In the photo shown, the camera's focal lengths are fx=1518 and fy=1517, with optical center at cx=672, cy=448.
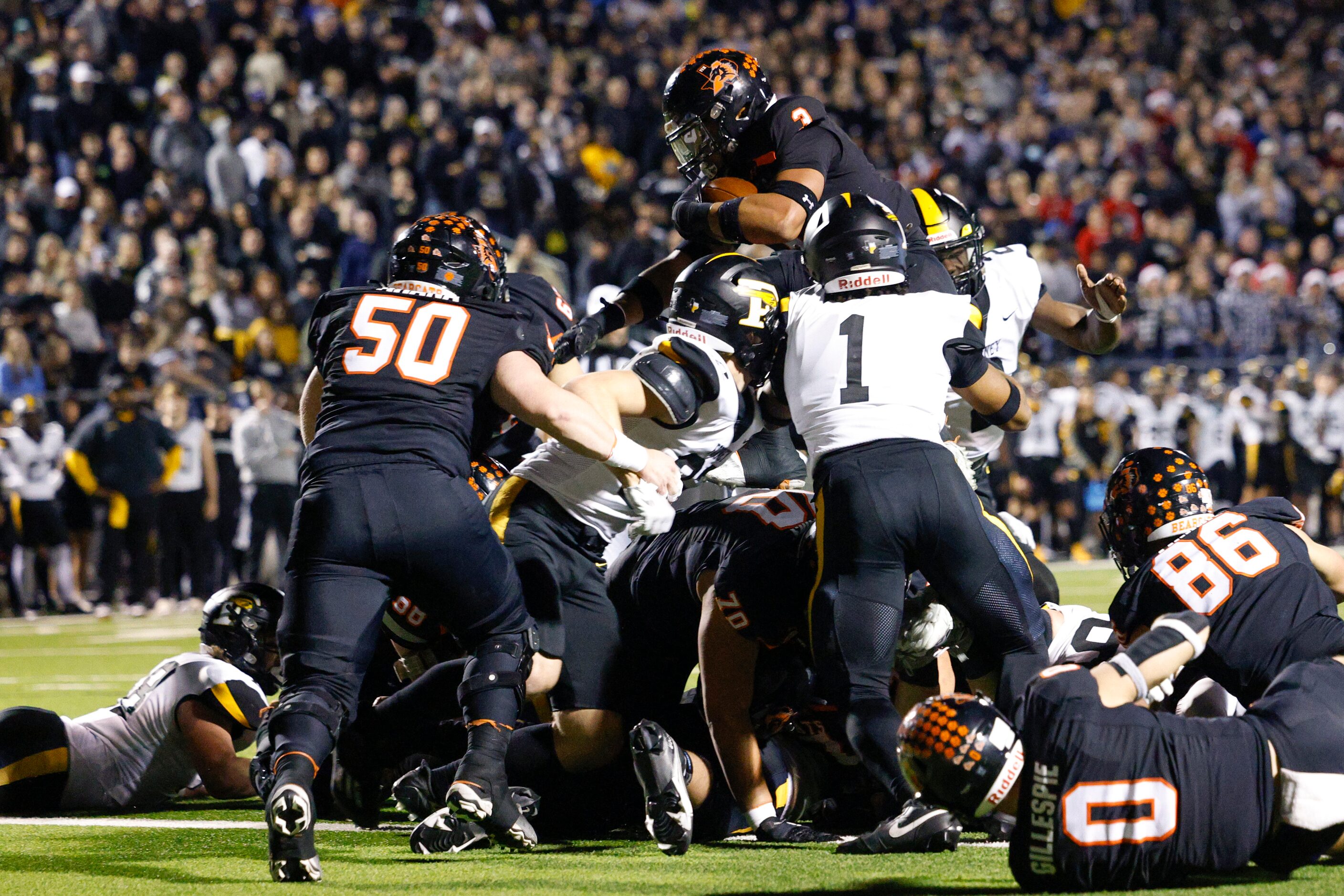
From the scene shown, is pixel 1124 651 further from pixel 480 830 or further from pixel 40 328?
pixel 40 328

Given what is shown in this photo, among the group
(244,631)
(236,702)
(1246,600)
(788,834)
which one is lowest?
(788,834)

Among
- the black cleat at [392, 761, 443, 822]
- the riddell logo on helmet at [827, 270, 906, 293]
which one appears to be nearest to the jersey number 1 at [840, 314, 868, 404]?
the riddell logo on helmet at [827, 270, 906, 293]

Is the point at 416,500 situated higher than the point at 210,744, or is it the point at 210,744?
the point at 416,500

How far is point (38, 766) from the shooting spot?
510 cm

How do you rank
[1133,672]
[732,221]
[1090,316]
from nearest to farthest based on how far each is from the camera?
[1133,672]
[732,221]
[1090,316]

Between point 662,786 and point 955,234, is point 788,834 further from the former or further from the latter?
point 955,234

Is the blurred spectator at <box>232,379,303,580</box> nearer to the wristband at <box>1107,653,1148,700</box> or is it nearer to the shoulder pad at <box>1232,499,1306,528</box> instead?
the shoulder pad at <box>1232,499,1306,528</box>

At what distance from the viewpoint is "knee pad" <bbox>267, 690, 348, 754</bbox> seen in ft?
13.0

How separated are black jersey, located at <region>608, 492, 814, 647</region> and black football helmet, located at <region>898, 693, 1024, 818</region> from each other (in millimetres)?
1127

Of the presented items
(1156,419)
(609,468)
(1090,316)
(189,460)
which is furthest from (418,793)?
(1156,419)

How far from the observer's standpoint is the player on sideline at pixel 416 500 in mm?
4051

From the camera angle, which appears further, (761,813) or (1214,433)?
(1214,433)

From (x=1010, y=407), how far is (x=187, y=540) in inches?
383

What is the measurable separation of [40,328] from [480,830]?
34.4 ft
